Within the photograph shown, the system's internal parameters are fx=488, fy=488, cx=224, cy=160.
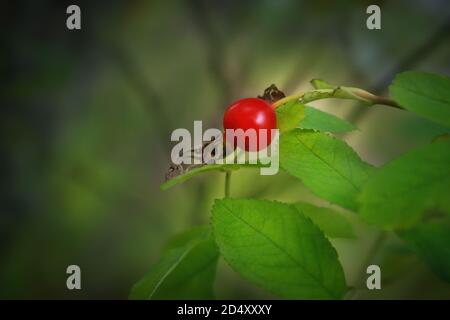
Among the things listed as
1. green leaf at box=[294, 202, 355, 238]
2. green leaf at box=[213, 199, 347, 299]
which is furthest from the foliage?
green leaf at box=[294, 202, 355, 238]

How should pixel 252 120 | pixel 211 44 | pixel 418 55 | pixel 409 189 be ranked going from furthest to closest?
1. pixel 211 44
2. pixel 418 55
3. pixel 252 120
4. pixel 409 189

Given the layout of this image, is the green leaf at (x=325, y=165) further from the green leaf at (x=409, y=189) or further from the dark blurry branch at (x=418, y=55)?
the dark blurry branch at (x=418, y=55)

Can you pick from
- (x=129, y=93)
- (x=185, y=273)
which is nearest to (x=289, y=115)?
(x=185, y=273)

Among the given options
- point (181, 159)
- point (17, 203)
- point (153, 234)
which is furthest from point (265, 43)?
point (181, 159)

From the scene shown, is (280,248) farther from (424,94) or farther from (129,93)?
(129,93)

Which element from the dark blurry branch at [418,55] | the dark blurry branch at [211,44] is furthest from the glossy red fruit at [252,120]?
the dark blurry branch at [211,44]

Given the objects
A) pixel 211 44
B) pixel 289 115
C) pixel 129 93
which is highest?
pixel 211 44

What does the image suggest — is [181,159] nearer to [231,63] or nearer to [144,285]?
[144,285]
